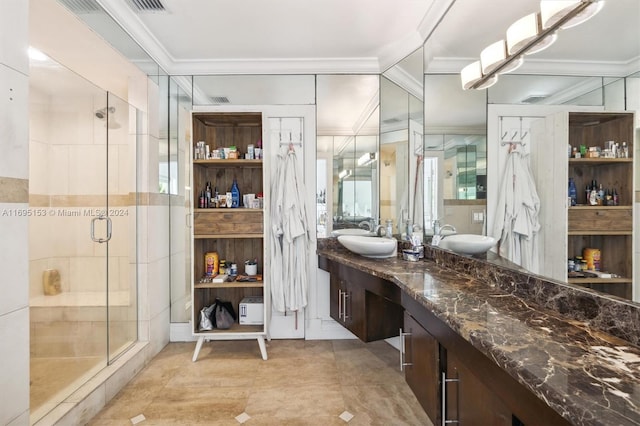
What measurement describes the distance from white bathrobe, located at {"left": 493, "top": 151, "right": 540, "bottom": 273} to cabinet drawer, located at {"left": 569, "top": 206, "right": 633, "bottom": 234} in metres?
0.15

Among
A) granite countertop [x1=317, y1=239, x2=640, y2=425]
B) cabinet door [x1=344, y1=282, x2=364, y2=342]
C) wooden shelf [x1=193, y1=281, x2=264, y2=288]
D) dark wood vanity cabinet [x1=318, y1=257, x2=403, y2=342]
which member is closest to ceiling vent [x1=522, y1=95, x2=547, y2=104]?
granite countertop [x1=317, y1=239, x2=640, y2=425]

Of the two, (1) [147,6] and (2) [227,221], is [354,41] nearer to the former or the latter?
(1) [147,6]

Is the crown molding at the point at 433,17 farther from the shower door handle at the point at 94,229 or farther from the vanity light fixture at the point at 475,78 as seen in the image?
the shower door handle at the point at 94,229

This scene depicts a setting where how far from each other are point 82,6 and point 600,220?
2.91m

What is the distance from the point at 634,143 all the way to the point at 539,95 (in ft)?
1.38

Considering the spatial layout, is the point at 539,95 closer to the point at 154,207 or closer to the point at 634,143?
the point at 634,143

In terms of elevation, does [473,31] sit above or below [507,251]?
above

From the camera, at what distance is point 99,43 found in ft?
6.82

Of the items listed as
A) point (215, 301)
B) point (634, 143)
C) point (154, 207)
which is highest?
point (634, 143)

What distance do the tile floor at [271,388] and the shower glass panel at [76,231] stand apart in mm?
387

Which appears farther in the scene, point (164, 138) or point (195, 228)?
point (164, 138)

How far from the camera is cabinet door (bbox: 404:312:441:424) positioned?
1349 mm

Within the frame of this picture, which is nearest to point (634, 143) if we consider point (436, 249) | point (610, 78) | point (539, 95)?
point (610, 78)

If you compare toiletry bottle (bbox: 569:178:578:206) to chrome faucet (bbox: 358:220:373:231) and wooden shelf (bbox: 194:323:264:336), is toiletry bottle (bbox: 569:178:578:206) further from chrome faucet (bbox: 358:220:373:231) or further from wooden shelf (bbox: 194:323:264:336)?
wooden shelf (bbox: 194:323:264:336)
